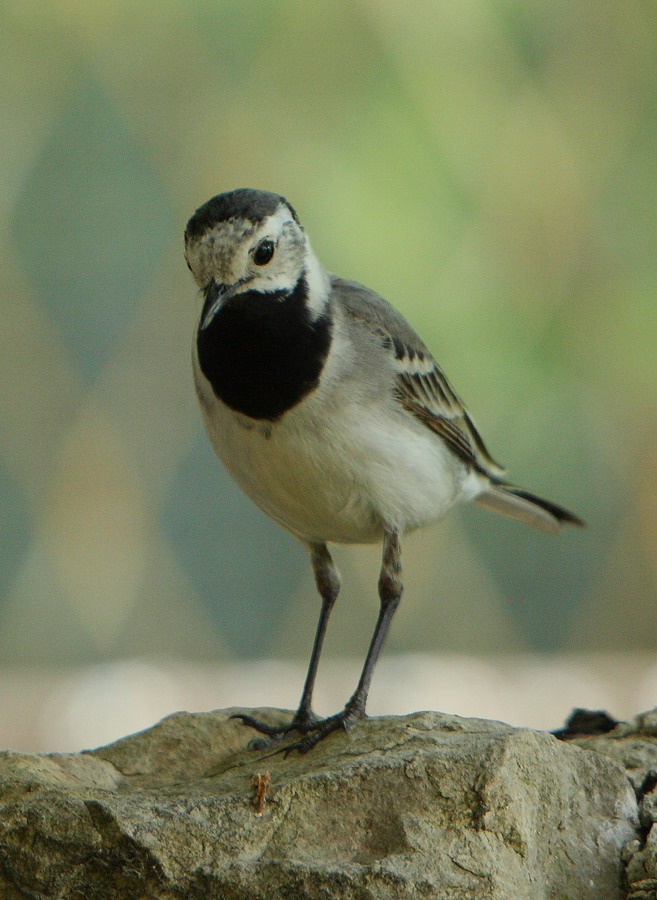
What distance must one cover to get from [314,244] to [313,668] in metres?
Result: 2.94

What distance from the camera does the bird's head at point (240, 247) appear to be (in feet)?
12.0

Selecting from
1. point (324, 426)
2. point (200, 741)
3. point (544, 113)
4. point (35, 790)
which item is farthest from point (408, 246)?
point (35, 790)

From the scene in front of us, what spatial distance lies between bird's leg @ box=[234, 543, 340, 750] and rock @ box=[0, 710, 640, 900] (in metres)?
0.73

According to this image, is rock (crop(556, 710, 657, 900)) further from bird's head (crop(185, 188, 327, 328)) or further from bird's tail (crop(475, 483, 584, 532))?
bird's head (crop(185, 188, 327, 328))

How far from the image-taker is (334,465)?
3.83m

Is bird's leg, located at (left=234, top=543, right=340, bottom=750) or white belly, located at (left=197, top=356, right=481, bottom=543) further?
→ bird's leg, located at (left=234, top=543, right=340, bottom=750)

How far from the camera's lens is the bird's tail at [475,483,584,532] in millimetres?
5191

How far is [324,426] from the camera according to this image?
380 centimetres

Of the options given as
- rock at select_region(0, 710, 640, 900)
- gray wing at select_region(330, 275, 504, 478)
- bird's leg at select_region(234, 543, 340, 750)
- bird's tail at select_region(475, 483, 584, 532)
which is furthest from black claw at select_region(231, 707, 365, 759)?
bird's tail at select_region(475, 483, 584, 532)

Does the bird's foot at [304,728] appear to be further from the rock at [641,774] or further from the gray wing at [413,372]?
the gray wing at [413,372]

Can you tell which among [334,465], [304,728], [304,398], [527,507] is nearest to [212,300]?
[304,398]

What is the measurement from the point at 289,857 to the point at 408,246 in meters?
4.48

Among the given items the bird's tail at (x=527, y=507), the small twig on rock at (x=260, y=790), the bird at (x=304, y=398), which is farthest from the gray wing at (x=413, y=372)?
the small twig on rock at (x=260, y=790)

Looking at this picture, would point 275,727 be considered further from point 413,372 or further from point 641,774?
point 413,372
